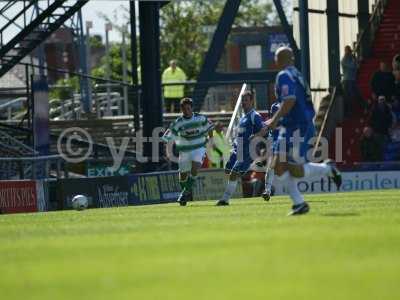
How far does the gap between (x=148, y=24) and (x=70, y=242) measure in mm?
19281

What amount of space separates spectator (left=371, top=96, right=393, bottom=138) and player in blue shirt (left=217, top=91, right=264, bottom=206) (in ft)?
27.6

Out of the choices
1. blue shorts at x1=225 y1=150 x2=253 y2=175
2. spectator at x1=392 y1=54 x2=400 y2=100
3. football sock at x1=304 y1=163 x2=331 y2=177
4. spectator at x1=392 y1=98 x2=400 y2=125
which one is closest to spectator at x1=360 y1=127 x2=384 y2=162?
spectator at x1=392 y1=98 x2=400 y2=125

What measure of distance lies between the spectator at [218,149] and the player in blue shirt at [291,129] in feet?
55.5

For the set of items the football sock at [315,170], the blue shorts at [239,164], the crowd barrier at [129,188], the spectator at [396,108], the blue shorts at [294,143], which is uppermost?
the blue shorts at [294,143]

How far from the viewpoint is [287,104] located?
17547mm

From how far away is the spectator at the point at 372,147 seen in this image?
34.3 metres

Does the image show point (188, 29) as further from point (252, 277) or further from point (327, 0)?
point (252, 277)

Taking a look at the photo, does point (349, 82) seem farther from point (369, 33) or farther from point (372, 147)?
point (372, 147)

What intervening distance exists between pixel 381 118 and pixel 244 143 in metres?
8.88

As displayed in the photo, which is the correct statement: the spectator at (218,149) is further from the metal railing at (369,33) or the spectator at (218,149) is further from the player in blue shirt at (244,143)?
the player in blue shirt at (244,143)

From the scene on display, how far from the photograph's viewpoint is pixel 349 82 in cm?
3766

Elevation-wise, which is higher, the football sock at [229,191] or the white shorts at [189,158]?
the white shorts at [189,158]

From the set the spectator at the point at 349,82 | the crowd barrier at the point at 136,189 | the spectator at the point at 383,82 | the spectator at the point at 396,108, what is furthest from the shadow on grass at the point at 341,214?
the spectator at the point at 349,82
